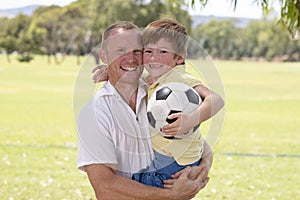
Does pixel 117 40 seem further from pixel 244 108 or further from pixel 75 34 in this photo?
pixel 75 34

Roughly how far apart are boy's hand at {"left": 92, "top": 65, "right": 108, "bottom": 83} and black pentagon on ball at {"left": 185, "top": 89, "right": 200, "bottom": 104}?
0.31 meters

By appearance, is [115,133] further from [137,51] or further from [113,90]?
[137,51]

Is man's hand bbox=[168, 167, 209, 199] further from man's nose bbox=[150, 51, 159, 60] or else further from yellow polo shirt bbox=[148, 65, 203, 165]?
man's nose bbox=[150, 51, 159, 60]

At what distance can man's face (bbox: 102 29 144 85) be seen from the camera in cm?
210

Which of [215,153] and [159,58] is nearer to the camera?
[159,58]

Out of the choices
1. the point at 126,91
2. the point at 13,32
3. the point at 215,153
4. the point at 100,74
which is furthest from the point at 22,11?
the point at 126,91

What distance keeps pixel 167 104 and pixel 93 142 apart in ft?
0.92

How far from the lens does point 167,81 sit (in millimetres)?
2129

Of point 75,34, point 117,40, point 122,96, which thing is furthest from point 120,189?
point 75,34

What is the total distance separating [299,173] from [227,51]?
52.1 metres

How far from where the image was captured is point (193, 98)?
6.84 feet

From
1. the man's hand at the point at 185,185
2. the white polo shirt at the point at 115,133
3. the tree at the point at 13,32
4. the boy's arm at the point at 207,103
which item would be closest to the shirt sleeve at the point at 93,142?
the white polo shirt at the point at 115,133

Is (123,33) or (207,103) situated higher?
(123,33)

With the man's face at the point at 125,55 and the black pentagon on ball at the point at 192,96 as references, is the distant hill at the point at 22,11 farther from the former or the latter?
A: the black pentagon on ball at the point at 192,96
